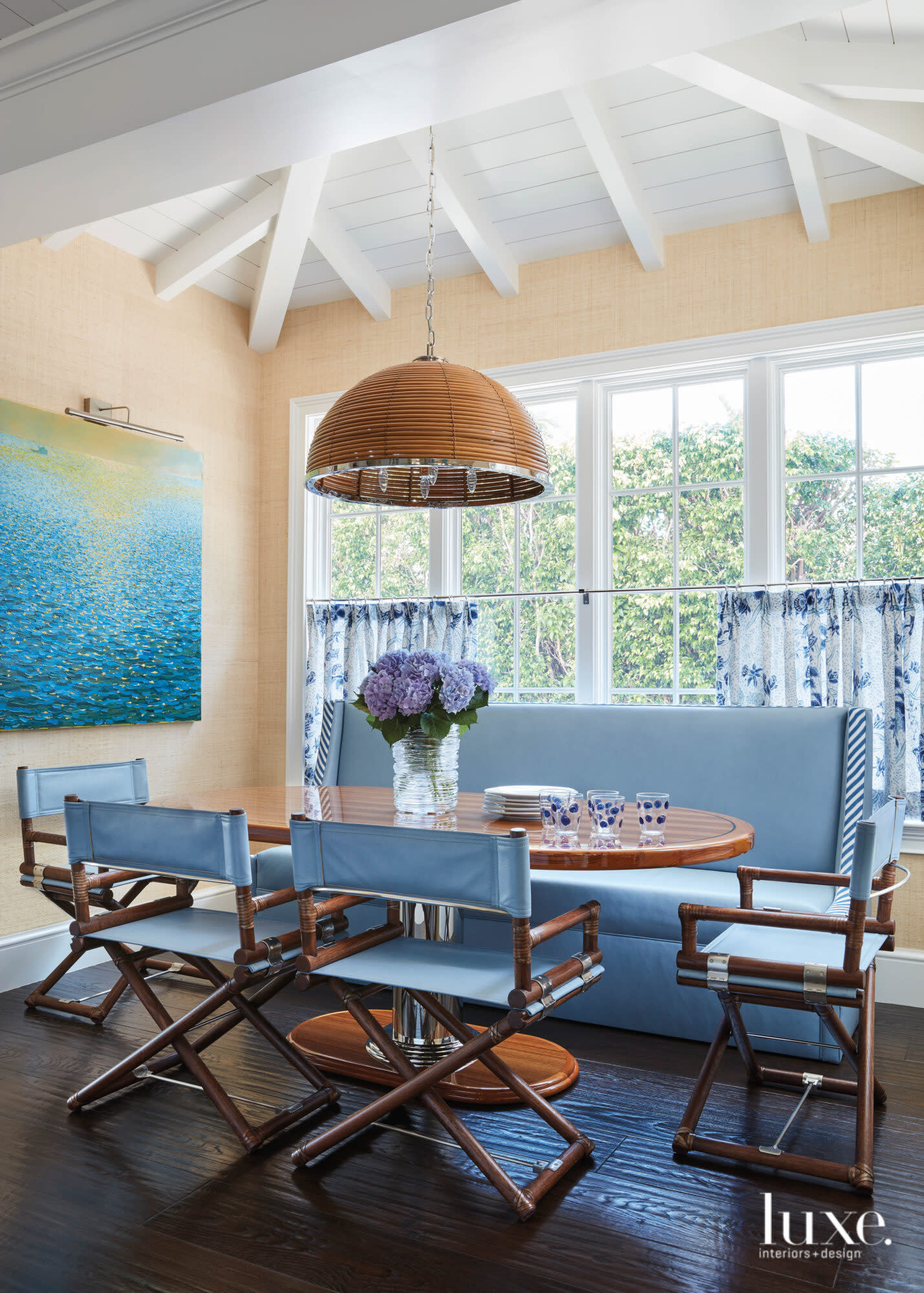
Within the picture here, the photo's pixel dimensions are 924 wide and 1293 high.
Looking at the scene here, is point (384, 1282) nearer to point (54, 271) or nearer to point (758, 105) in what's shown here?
point (758, 105)

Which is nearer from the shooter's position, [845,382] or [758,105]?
[758,105]

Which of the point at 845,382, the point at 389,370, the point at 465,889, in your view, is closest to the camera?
the point at 465,889

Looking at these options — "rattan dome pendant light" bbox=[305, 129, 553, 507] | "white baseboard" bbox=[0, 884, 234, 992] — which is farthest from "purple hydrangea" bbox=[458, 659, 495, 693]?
"white baseboard" bbox=[0, 884, 234, 992]

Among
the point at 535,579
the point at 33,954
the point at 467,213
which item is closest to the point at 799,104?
the point at 467,213

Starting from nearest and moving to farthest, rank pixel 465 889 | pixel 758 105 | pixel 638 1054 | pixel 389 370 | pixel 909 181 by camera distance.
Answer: pixel 465 889 < pixel 389 370 < pixel 638 1054 < pixel 758 105 < pixel 909 181

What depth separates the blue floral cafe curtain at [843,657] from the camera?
3.81 m

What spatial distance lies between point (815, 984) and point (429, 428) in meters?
1.71

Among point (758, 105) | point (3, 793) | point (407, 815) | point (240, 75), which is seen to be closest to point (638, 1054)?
point (407, 815)

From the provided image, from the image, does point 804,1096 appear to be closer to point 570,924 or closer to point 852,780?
point 570,924

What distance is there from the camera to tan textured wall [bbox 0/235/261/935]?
400 centimetres

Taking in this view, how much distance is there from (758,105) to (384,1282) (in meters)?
3.65

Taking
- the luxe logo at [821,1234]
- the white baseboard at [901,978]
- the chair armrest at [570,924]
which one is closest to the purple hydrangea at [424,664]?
the chair armrest at [570,924]

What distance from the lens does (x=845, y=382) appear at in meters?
4.12

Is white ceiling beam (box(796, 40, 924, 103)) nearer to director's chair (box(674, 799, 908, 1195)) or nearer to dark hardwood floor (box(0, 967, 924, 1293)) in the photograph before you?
director's chair (box(674, 799, 908, 1195))
